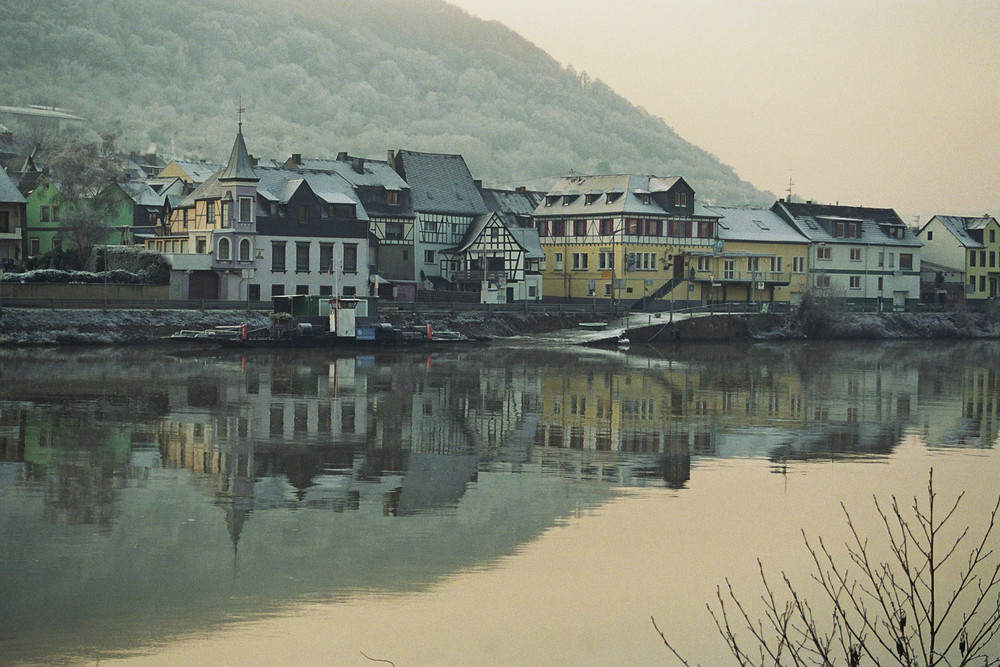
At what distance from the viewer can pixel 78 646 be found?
14.1m

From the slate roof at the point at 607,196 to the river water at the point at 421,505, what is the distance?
44474mm

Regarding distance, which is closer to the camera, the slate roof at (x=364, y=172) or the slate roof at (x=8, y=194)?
the slate roof at (x=8, y=194)

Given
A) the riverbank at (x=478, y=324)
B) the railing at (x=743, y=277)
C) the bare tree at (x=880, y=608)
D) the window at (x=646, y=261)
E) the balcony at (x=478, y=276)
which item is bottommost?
the bare tree at (x=880, y=608)

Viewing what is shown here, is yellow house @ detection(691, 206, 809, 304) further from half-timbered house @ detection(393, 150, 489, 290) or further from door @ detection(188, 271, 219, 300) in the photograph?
door @ detection(188, 271, 219, 300)

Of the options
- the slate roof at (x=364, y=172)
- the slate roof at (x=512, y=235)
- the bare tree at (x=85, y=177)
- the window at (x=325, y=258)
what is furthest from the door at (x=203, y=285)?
the slate roof at (x=512, y=235)

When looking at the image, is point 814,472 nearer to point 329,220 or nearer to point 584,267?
point 329,220

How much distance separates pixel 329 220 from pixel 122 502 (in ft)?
175

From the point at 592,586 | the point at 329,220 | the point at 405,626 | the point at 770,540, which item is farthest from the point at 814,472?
the point at 329,220

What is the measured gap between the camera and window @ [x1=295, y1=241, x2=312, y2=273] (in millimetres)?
72438

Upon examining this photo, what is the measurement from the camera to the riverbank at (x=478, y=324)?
5700cm

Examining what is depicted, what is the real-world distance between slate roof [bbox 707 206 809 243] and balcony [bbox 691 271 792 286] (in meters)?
2.53

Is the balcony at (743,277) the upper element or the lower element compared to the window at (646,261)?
lower

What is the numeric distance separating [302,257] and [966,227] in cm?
6047

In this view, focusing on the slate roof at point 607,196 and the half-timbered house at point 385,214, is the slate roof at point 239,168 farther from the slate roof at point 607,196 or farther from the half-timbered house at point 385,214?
the slate roof at point 607,196
